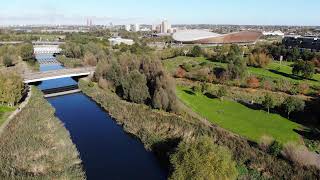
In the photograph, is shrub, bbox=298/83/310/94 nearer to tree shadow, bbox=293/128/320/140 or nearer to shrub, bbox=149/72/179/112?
tree shadow, bbox=293/128/320/140

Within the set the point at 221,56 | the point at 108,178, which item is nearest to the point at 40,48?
the point at 221,56

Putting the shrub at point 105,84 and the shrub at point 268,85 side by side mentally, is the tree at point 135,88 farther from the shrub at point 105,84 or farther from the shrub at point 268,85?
the shrub at point 268,85

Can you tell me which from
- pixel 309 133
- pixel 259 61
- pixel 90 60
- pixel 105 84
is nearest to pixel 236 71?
pixel 259 61

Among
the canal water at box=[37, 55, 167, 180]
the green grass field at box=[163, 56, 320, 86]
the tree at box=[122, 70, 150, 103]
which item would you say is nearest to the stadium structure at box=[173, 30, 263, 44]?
the green grass field at box=[163, 56, 320, 86]

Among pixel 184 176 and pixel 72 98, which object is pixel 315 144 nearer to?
pixel 184 176

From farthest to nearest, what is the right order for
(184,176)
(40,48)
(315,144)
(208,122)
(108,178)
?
1. (40,48)
2. (208,122)
3. (315,144)
4. (108,178)
5. (184,176)

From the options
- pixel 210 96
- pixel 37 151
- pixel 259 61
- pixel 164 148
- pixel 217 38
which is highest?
pixel 217 38

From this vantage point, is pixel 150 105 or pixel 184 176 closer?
pixel 184 176

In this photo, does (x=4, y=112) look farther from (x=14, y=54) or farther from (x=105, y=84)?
(x=14, y=54)
